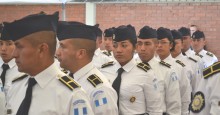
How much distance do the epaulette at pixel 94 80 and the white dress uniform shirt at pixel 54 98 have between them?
73 centimetres

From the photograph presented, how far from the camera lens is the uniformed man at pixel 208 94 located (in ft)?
8.67

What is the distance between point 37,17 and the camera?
7.21ft

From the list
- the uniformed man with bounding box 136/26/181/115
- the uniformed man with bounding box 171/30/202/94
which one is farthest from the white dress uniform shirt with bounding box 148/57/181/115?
the uniformed man with bounding box 171/30/202/94

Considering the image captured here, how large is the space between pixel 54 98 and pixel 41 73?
165mm

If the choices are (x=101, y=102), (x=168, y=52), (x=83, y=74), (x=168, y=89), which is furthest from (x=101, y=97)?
(x=168, y=52)

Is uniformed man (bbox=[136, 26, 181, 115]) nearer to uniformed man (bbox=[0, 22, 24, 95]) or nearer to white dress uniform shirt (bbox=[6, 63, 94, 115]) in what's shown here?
uniformed man (bbox=[0, 22, 24, 95])

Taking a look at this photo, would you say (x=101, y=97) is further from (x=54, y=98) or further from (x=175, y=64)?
(x=175, y=64)

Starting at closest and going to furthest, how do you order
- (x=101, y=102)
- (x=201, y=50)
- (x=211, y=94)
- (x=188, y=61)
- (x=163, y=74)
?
(x=211, y=94)
(x=101, y=102)
(x=163, y=74)
(x=188, y=61)
(x=201, y=50)

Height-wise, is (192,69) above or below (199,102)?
below

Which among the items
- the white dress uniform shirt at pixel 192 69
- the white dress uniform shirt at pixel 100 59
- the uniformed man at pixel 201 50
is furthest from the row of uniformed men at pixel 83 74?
the uniformed man at pixel 201 50

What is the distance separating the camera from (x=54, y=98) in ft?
7.05

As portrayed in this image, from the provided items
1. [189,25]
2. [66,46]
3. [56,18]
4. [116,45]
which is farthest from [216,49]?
[56,18]

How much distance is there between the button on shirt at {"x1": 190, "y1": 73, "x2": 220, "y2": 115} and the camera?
104 inches

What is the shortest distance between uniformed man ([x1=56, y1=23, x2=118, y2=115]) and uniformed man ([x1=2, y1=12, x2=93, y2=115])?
66 centimetres
